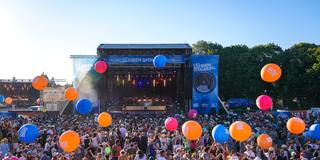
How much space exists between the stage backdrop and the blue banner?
3.55ft

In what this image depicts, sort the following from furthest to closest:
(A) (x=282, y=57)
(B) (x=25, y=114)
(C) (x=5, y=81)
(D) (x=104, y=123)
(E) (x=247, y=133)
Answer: (C) (x=5, y=81), (A) (x=282, y=57), (B) (x=25, y=114), (D) (x=104, y=123), (E) (x=247, y=133)

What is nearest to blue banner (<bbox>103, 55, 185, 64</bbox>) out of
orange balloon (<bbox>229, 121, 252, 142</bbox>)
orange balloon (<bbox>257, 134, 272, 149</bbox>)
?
orange balloon (<bbox>257, 134, 272, 149</bbox>)

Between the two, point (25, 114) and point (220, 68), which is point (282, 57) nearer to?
point (220, 68)

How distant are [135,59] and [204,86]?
17.0 feet

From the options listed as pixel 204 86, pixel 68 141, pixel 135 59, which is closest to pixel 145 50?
pixel 135 59

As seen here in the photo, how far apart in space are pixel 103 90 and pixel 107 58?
2.57 meters

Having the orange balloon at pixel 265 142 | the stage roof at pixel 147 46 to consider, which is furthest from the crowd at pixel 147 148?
the stage roof at pixel 147 46

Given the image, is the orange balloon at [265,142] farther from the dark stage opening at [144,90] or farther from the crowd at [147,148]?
the dark stage opening at [144,90]

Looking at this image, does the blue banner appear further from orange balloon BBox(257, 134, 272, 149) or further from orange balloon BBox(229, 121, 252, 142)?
orange balloon BBox(229, 121, 252, 142)

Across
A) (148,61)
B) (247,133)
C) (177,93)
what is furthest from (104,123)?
(177,93)

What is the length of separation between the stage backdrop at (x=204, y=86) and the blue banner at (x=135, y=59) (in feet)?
3.55

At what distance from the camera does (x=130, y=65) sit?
26859 mm

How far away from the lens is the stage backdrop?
26312 millimetres

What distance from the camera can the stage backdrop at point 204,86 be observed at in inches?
1036
